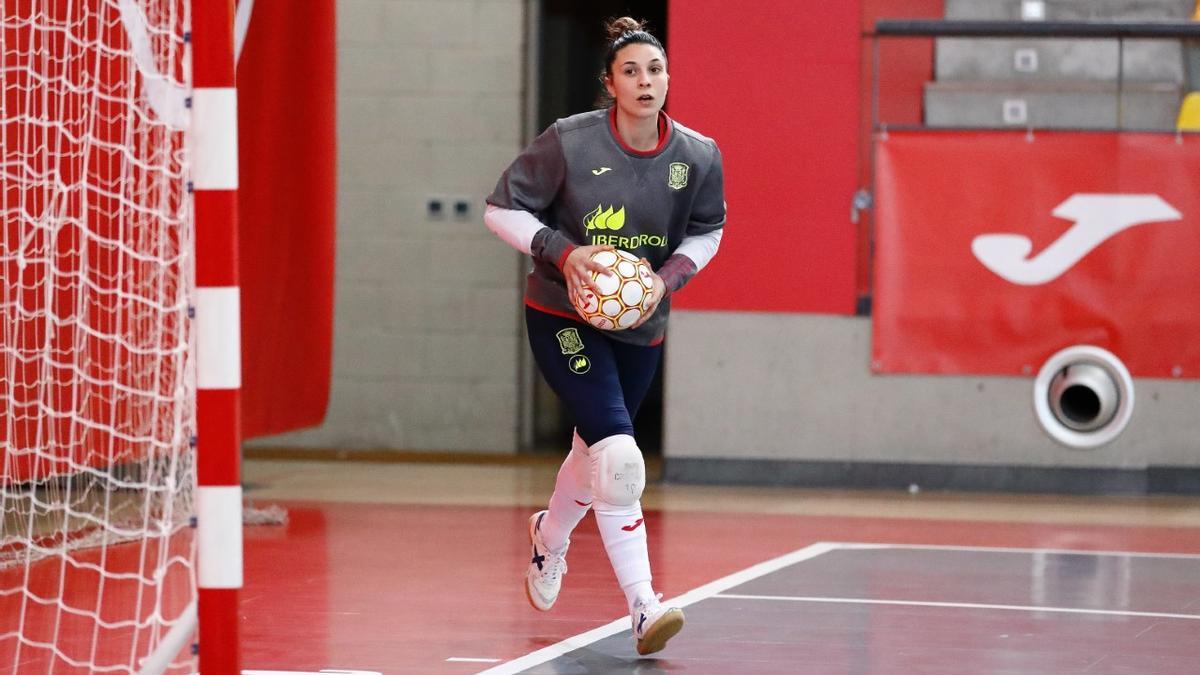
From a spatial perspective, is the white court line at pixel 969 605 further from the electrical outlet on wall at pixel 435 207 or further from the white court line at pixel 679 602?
the electrical outlet on wall at pixel 435 207

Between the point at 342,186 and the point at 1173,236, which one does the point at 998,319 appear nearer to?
the point at 1173,236

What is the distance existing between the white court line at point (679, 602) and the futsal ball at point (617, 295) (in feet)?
3.09

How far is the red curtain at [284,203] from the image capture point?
818cm

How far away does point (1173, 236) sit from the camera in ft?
30.7

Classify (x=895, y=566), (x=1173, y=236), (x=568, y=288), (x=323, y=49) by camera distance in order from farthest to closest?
(x=1173, y=236) < (x=323, y=49) < (x=895, y=566) < (x=568, y=288)

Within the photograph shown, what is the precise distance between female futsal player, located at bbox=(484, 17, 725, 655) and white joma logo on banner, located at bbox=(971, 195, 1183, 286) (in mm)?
4726

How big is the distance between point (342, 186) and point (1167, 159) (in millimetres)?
5349

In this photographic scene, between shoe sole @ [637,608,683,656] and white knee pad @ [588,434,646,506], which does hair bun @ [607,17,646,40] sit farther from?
shoe sole @ [637,608,683,656]

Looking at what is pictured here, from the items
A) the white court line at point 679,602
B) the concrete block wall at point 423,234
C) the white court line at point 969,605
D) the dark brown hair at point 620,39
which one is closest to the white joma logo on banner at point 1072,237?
the white court line at point 679,602

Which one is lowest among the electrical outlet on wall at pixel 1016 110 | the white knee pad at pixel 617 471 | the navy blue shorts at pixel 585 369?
the white knee pad at pixel 617 471

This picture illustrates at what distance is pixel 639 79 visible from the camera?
190 inches

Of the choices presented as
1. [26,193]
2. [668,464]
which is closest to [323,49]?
[26,193]

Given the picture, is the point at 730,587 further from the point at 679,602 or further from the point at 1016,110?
the point at 1016,110

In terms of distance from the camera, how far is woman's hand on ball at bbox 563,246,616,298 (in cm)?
459
